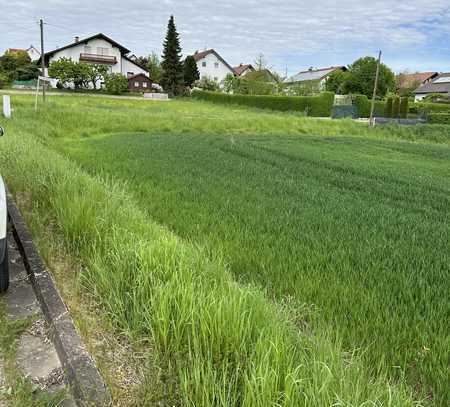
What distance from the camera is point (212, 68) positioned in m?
79.4

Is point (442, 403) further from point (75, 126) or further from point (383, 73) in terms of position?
point (383, 73)

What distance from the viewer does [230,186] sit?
831 centimetres

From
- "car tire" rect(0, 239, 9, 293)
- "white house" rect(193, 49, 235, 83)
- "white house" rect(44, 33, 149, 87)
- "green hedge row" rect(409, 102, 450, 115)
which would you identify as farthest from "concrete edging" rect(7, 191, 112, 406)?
"white house" rect(193, 49, 235, 83)

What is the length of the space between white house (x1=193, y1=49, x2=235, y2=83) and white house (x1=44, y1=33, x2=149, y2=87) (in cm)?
1847

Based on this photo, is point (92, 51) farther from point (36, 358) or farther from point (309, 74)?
Answer: point (36, 358)

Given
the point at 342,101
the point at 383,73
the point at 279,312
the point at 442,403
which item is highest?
the point at 383,73

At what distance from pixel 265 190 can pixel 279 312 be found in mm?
5171

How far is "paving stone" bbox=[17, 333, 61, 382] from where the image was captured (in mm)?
2756

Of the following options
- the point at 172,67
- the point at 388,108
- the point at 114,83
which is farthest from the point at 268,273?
the point at 172,67

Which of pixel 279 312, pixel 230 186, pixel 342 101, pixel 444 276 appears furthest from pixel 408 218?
pixel 342 101

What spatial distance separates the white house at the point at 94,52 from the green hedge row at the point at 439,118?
4149 centimetres

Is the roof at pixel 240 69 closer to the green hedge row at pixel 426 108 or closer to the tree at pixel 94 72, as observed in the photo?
the tree at pixel 94 72

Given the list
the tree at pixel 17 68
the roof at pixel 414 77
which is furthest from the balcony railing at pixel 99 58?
the roof at pixel 414 77

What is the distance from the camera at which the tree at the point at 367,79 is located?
63.6m
